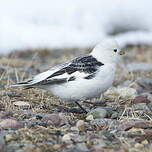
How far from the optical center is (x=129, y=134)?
14.0 feet

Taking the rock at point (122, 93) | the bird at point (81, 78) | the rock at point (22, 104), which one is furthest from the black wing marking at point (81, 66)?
the rock at point (122, 93)

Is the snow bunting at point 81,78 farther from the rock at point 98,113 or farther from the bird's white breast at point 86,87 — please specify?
the rock at point 98,113

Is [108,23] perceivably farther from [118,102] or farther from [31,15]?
[118,102]

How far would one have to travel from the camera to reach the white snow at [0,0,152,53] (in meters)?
10.4

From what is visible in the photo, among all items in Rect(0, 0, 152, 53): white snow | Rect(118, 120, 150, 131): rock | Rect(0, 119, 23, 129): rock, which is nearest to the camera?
Rect(0, 119, 23, 129): rock

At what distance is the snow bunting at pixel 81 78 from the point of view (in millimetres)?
5078

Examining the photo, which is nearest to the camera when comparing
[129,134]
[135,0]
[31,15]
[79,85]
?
[129,134]

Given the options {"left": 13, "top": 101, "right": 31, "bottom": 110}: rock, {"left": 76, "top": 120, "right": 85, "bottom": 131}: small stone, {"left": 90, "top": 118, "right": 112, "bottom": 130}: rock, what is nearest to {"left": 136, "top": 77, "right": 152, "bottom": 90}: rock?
{"left": 13, "top": 101, "right": 31, "bottom": 110}: rock

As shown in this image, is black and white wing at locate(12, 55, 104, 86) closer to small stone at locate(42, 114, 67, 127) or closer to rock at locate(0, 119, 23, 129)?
small stone at locate(42, 114, 67, 127)

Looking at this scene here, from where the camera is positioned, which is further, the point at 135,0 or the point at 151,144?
the point at 135,0

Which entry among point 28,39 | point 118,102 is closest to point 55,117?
point 118,102

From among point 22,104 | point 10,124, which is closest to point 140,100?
point 22,104

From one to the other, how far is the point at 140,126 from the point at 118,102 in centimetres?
136

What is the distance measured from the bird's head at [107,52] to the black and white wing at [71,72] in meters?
0.09
